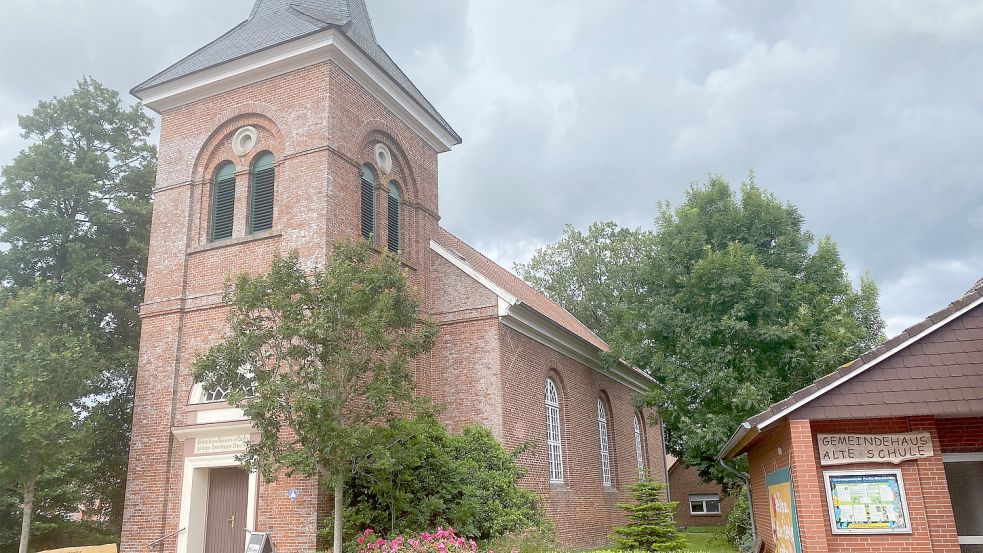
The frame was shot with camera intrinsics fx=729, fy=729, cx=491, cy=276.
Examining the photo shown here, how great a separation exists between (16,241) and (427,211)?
37.7 ft

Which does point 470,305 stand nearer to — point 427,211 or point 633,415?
point 427,211

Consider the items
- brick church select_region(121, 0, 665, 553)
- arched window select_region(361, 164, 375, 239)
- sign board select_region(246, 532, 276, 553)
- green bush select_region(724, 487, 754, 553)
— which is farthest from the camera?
green bush select_region(724, 487, 754, 553)

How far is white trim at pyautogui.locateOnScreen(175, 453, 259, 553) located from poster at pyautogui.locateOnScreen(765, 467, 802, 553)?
375 inches

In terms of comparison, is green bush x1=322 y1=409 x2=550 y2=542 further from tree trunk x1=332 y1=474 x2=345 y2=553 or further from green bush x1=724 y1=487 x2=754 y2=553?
green bush x1=724 y1=487 x2=754 y2=553

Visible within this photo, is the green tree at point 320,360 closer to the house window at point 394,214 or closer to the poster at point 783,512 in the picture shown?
the house window at point 394,214

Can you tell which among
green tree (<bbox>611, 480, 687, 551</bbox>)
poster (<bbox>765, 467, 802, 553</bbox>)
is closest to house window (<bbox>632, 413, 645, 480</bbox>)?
green tree (<bbox>611, 480, 687, 551</bbox>)

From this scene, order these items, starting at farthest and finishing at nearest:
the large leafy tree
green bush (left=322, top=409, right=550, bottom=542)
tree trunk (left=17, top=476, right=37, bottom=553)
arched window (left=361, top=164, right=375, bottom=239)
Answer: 1. the large leafy tree
2. arched window (left=361, top=164, right=375, bottom=239)
3. tree trunk (left=17, top=476, right=37, bottom=553)
4. green bush (left=322, top=409, right=550, bottom=542)

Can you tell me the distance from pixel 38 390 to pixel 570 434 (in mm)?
13247

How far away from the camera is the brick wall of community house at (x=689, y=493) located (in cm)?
3906

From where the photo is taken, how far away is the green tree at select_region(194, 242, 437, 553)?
11.7 meters

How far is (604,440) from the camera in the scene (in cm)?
2456

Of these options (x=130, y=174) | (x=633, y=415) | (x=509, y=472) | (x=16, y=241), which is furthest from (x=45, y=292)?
(x=633, y=415)

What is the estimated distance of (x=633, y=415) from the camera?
28438mm

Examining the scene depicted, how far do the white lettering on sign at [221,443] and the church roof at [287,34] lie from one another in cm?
872
